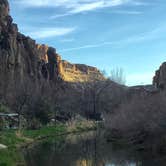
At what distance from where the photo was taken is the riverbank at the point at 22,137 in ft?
133

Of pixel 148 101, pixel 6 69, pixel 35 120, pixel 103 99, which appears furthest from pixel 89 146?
pixel 103 99

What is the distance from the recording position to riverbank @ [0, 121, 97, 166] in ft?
133

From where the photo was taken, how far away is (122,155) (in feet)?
154

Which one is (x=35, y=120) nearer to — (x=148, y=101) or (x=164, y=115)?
(x=148, y=101)

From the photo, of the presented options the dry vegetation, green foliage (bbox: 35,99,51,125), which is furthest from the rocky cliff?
the dry vegetation

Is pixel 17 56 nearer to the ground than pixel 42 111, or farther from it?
farther from it

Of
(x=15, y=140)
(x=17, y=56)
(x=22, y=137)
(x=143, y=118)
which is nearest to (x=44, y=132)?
(x=22, y=137)

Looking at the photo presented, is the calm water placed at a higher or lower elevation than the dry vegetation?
lower

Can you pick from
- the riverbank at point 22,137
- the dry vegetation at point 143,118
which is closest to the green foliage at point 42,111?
the riverbank at point 22,137

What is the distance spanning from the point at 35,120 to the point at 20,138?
22.4m

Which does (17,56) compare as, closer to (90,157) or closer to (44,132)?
(44,132)

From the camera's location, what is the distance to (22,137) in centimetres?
6384

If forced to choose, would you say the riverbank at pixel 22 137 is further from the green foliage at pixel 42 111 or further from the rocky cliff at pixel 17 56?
the rocky cliff at pixel 17 56

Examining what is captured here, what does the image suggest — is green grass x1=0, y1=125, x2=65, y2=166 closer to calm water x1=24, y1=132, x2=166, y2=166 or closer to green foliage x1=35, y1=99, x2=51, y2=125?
calm water x1=24, y1=132, x2=166, y2=166
